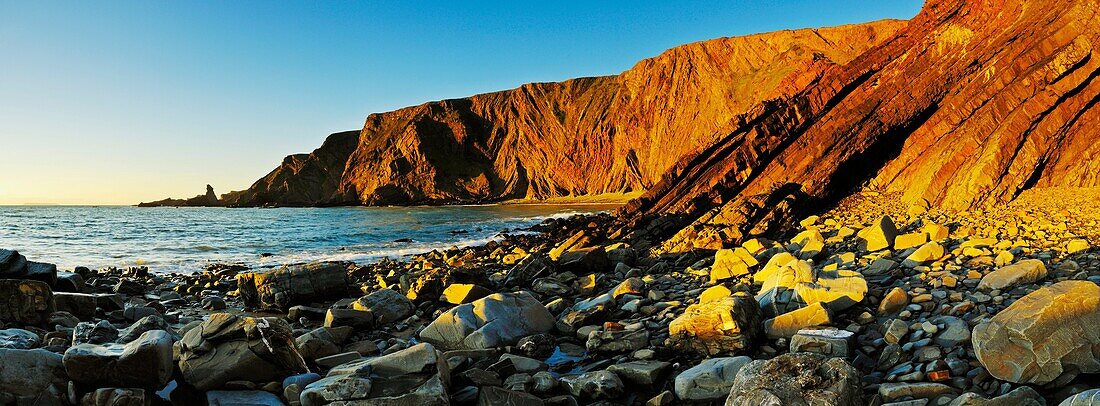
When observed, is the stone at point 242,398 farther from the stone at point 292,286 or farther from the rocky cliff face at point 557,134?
the rocky cliff face at point 557,134

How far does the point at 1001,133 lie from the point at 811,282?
Answer: 871 cm

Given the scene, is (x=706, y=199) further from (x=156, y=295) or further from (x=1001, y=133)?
(x=156, y=295)

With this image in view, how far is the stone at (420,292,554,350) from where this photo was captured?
6301mm

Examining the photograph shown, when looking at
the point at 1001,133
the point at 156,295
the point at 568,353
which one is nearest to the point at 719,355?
the point at 568,353

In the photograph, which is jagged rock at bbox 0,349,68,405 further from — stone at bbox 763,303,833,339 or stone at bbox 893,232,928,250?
stone at bbox 893,232,928,250

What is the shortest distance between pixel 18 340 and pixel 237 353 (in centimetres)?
244

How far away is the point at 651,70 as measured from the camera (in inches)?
3036

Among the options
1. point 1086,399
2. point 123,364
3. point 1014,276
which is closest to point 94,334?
point 123,364

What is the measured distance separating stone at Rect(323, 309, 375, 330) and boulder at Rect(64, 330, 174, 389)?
2.67m

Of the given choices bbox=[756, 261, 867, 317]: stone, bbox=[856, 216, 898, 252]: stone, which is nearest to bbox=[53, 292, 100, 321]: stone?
bbox=[756, 261, 867, 317]: stone

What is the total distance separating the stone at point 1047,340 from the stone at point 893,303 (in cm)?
154

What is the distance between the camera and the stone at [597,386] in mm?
4652

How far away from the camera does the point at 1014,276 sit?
5926 mm

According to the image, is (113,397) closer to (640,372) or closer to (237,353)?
(237,353)
